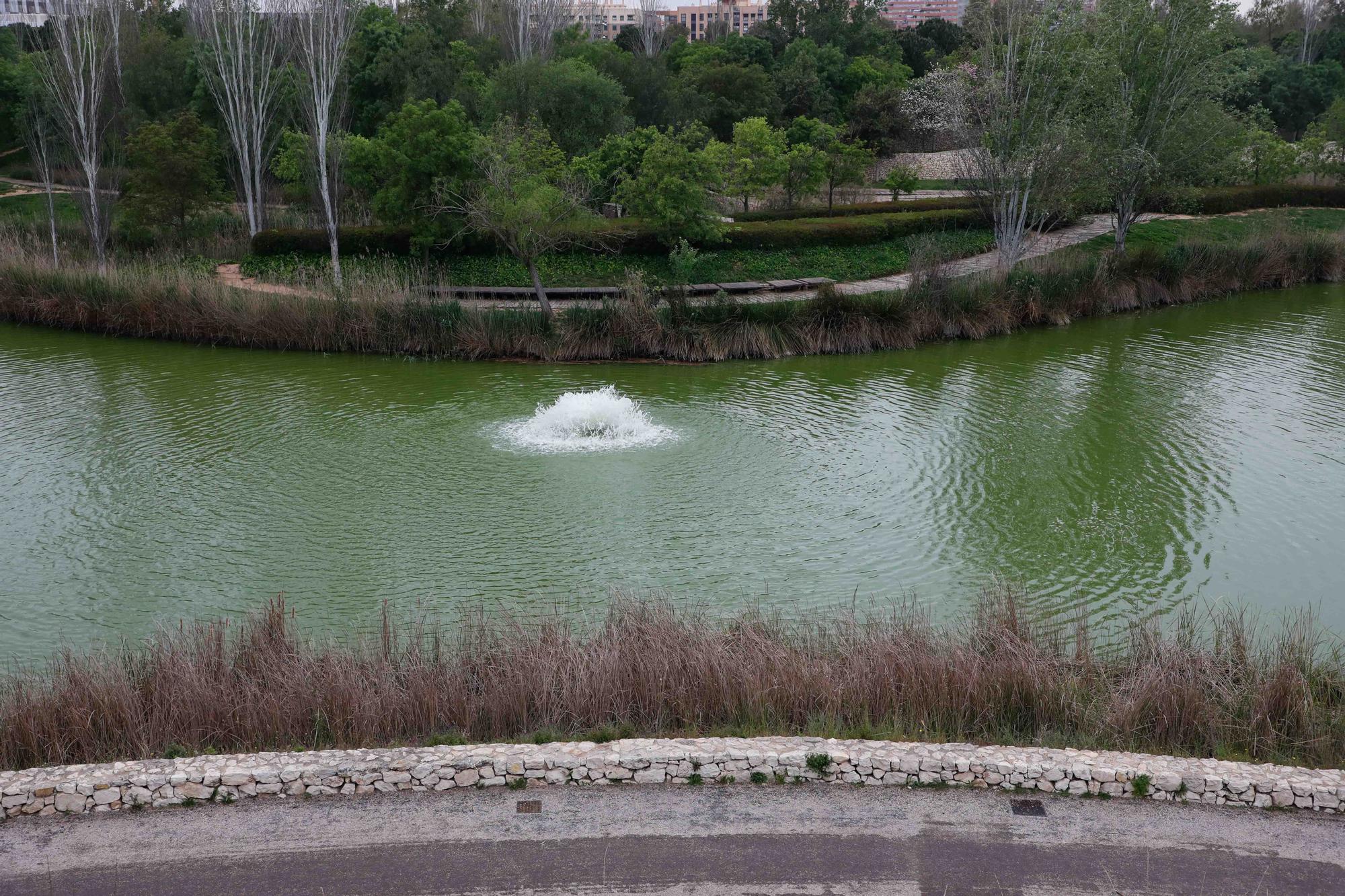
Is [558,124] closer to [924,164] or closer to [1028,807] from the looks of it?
[924,164]

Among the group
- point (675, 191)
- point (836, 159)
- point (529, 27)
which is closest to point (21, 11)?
point (529, 27)

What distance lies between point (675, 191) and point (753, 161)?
310 inches

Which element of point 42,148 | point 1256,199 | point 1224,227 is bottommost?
point 1224,227

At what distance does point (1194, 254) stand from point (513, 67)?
63.1 feet

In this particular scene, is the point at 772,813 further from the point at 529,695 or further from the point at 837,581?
the point at 837,581

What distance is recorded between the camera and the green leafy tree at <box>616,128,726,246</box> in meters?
24.6

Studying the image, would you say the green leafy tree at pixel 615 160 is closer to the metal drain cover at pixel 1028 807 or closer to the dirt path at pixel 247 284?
the dirt path at pixel 247 284

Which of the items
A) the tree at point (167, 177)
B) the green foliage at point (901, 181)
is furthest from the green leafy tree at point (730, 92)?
the tree at point (167, 177)

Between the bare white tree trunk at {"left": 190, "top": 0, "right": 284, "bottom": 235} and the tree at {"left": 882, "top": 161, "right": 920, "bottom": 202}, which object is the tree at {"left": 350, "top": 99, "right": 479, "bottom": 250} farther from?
the tree at {"left": 882, "top": 161, "right": 920, "bottom": 202}

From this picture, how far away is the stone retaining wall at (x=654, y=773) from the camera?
629cm

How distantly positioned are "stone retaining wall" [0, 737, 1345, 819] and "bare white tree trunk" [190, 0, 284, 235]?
24214 mm

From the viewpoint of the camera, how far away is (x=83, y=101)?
27922 millimetres

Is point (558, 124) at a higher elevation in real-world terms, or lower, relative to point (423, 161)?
higher

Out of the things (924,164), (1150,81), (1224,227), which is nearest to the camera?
(1150,81)
